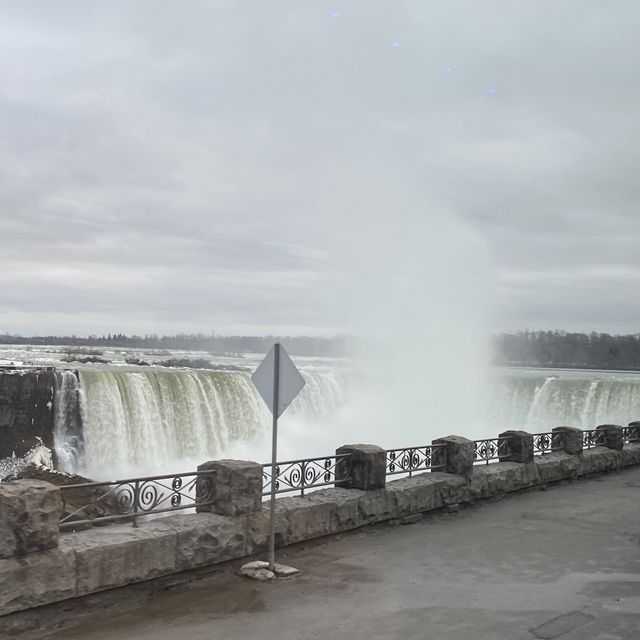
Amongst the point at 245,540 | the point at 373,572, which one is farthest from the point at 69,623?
the point at 373,572

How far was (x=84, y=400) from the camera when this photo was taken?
81.9 ft

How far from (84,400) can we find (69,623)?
66.8ft

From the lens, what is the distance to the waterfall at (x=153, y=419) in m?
24.9

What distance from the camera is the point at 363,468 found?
9086 millimetres

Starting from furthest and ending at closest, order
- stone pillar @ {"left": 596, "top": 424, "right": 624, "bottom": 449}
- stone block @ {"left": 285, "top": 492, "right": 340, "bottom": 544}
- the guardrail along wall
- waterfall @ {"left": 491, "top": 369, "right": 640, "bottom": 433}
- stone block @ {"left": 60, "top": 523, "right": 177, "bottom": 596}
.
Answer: waterfall @ {"left": 491, "top": 369, "right": 640, "bottom": 433} < stone pillar @ {"left": 596, "top": 424, "right": 624, "bottom": 449} < stone block @ {"left": 285, "top": 492, "right": 340, "bottom": 544} < stone block @ {"left": 60, "top": 523, "right": 177, "bottom": 596} < the guardrail along wall

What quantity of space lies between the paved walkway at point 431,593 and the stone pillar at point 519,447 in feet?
9.39

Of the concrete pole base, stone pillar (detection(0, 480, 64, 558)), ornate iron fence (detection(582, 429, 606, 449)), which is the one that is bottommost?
the concrete pole base

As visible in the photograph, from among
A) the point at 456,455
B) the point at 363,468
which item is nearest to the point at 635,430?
the point at 456,455

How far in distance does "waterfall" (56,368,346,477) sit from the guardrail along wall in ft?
53.5

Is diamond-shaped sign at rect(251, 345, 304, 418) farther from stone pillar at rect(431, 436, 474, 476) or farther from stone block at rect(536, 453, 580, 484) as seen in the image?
stone block at rect(536, 453, 580, 484)

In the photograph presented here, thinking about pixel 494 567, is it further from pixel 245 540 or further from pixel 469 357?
pixel 469 357

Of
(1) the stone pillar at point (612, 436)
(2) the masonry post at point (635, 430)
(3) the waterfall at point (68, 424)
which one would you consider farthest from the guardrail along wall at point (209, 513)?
(3) the waterfall at point (68, 424)

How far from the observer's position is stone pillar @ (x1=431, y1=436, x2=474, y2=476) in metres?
10.7

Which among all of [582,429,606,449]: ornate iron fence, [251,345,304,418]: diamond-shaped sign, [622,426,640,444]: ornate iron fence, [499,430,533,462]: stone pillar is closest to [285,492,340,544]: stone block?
[251,345,304,418]: diamond-shaped sign
